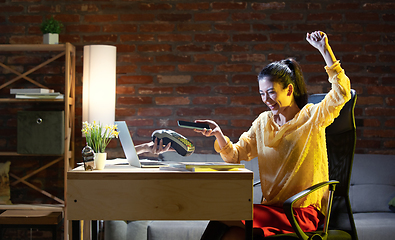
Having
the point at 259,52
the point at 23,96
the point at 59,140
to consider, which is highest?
the point at 259,52

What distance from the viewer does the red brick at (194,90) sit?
2945 mm

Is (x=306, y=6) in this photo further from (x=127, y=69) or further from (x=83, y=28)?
(x=83, y=28)

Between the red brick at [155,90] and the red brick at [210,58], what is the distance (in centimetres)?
33

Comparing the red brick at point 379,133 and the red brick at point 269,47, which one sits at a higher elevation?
the red brick at point 269,47

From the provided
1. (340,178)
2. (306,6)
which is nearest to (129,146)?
(340,178)

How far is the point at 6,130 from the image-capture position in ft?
9.77

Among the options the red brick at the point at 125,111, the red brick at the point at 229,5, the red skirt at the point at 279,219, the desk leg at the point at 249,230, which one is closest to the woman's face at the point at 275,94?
the red skirt at the point at 279,219

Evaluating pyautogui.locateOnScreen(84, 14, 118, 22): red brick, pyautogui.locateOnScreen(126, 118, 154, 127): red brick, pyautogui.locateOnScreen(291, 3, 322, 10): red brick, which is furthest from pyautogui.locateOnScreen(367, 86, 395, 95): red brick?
pyautogui.locateOnScreen(84, 14, 118, 22): red brick

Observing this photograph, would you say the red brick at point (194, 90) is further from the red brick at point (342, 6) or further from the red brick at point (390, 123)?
the red brick at point (390, 123)

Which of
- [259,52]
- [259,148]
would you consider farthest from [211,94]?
[259,148]

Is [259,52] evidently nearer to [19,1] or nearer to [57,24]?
[57,24]

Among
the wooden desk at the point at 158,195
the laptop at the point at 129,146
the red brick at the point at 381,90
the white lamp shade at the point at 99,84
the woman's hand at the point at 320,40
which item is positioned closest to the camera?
the wooden desk at the point at 158,195

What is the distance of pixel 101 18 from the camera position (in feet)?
9.73

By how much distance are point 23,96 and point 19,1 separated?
2.84 ft
